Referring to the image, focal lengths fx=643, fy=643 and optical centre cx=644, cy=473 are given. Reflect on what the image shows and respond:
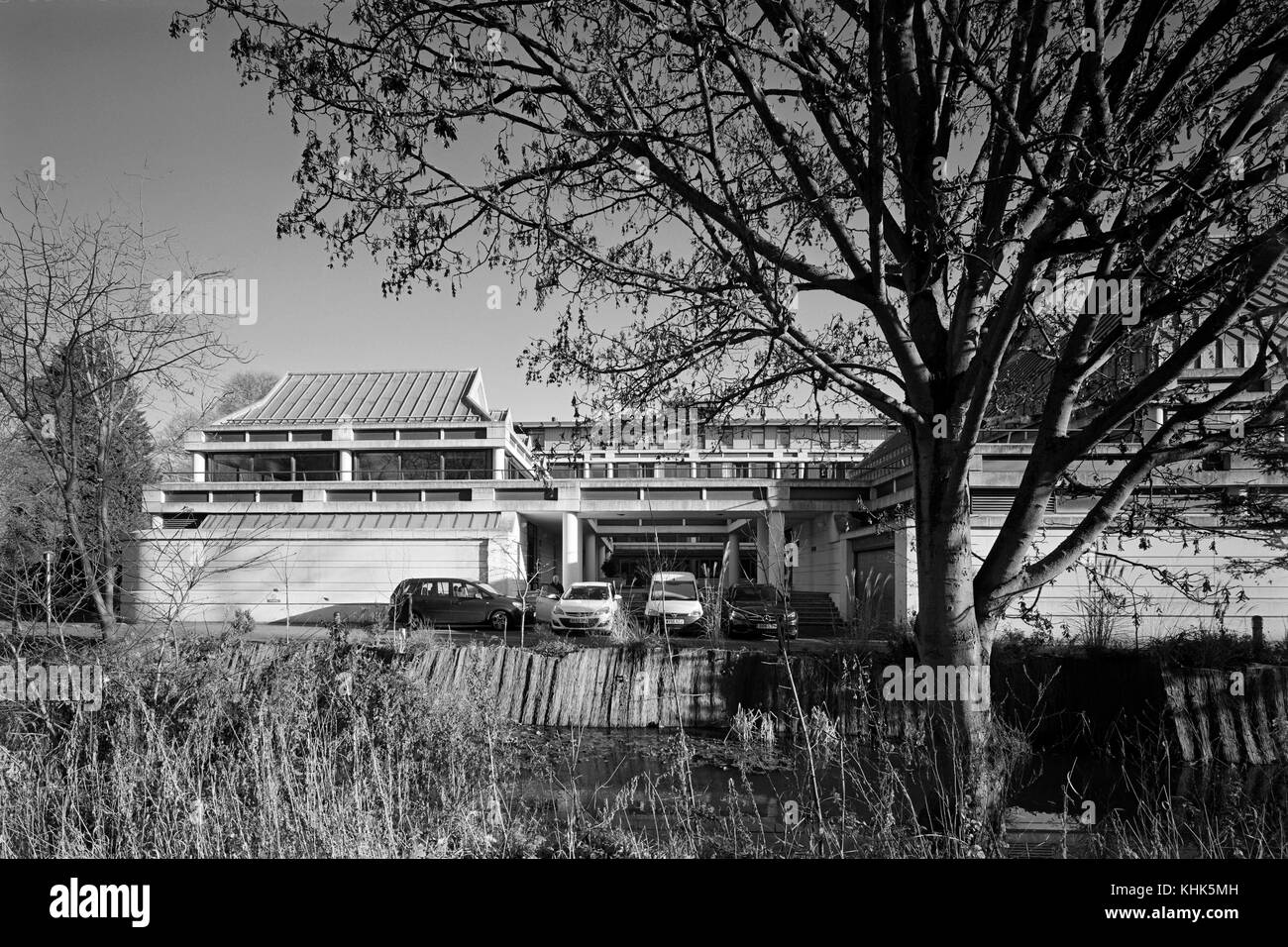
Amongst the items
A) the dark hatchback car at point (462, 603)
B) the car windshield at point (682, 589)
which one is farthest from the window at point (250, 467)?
the car windshield at point (682, 589)

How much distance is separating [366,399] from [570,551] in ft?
30.1

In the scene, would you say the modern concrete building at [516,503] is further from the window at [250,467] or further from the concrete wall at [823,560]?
the concrete wall at [823,560]

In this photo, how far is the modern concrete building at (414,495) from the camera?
20.9ft

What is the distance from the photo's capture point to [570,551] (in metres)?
18.9

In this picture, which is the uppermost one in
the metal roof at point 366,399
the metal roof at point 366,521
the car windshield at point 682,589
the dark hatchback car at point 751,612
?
the metal roof at point 366,399

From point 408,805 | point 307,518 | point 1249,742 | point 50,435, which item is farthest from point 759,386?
point 307,518

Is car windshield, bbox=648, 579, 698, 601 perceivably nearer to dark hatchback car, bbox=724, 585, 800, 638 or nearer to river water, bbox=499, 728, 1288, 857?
dark hatchback car, bbox=724, 585, 800, 638

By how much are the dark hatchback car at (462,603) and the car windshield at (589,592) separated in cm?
109

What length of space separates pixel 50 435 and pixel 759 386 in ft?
19.4

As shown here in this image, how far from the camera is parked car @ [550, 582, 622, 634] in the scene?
1374 cm

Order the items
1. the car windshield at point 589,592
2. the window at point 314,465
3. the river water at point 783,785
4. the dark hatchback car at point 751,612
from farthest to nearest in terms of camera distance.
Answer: the car windshield at point 589,592
the dark hatchback car at point 751,612
the window at point 314,465
the river water at point 783,785

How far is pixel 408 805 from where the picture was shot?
380cm
